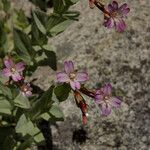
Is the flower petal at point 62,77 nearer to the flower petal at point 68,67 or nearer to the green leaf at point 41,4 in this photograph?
the flower petal at point 68,67

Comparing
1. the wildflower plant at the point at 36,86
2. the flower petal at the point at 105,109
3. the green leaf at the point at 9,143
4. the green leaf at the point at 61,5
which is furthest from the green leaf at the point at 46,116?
the green leaf at the point at 61,5

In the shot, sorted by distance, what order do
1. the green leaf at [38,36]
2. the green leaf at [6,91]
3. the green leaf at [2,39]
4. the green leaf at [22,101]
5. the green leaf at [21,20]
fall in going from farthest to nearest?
the green leaf at [21,20] < the green leaf at [2,39] < the green leaf at [38,36] < the green leaf at [22,101] < the green leaf at [6,91]

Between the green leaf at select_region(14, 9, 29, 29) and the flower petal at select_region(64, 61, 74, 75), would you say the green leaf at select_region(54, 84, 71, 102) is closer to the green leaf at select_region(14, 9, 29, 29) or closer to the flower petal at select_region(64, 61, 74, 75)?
the flower petal at select_region(64, 61, 74, 75)

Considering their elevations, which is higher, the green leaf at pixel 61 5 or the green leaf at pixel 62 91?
the green leaf at pixel 61 5

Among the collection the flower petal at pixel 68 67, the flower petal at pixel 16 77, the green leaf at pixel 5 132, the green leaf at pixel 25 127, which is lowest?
the green leaf at pixel 5 132

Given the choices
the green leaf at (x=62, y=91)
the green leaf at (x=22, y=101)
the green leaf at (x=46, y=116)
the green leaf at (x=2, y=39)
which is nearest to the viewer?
the green leaf at (x=62, y=91)

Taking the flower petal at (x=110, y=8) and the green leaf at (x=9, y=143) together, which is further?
the green leaf at (x=9, y=143)

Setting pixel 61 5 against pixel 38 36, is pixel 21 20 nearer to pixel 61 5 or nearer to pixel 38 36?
pixel 38 36

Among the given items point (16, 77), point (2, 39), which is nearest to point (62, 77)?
point (16, 77)
